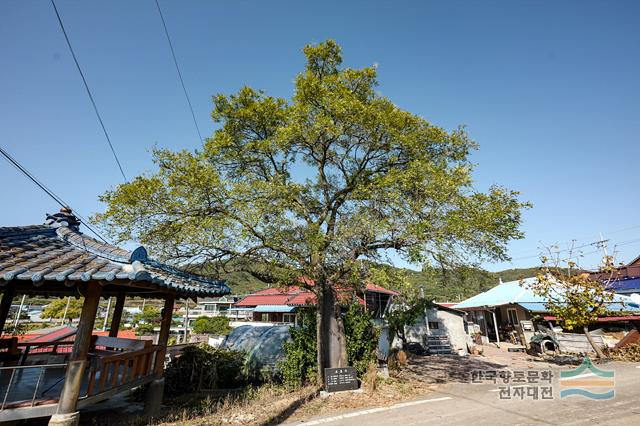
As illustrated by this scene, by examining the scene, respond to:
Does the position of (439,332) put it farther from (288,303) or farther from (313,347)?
(313,347)

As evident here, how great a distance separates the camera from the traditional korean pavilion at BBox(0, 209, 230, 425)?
19.4 ft

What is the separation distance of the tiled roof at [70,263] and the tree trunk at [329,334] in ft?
12.9

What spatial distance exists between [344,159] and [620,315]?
20.9 meters

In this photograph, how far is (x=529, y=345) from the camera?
20.2 metres

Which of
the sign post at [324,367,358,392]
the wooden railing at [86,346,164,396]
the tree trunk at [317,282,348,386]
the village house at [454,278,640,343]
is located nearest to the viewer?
the wooden railing at [86,346,164,396]

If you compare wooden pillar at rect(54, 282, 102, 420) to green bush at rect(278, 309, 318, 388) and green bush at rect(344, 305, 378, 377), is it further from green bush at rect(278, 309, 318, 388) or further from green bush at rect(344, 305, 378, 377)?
green bush at rect(344, 305, 378, 377)

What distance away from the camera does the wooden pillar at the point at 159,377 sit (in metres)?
8.41

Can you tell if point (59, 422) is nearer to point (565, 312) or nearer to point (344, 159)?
point (344, 159)

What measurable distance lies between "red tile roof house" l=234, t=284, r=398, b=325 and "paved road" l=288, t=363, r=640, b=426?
1229 cm

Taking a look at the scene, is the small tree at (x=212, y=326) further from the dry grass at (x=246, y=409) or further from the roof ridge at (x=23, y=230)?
the roof ridge at (x=23, y=230)

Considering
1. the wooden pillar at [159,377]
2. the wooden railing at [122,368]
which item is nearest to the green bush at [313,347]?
the wooden pillar at [159,377]

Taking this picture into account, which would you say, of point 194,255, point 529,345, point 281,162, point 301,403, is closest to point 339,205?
point 281,162

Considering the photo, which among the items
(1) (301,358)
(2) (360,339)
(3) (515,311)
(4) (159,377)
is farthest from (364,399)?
(3) (515,311)

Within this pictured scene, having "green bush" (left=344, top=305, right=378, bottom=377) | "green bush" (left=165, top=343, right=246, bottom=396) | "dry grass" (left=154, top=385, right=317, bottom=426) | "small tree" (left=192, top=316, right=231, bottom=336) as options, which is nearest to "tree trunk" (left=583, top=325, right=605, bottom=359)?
"green bush" (left=344, top=305, right=378, bottom=377)
